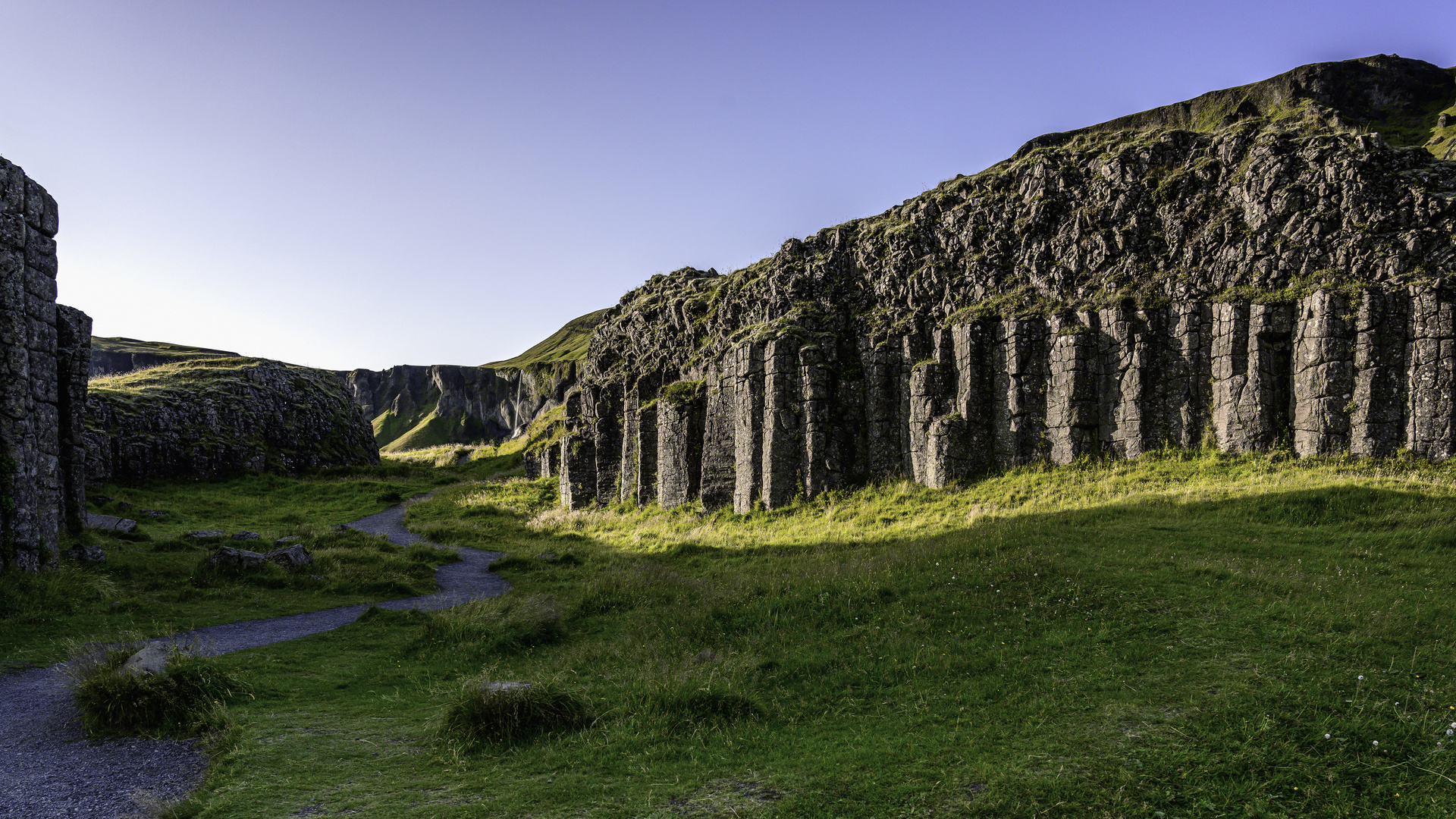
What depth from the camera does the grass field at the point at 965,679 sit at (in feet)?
27.2

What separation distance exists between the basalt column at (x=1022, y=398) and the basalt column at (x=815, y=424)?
854cm

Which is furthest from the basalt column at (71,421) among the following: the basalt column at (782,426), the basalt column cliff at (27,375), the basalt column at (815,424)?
the basalt column at (815,424)

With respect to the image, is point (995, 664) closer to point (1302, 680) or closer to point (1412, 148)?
point (1302, 680)

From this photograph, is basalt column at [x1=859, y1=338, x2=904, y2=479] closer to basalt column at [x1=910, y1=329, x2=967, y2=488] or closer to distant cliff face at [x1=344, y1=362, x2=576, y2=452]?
basalt column at [x1=910, y1=329, x2=967, y2=488]

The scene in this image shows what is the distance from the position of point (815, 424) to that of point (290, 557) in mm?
24543

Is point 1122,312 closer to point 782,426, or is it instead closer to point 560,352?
point 782,426

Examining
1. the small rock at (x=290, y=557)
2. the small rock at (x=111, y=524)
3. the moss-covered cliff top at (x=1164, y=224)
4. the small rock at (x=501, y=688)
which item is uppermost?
the moss-covered cliff top at (x=1164, y=224)

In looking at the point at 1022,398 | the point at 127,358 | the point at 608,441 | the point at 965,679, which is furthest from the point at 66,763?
the point at 127,358

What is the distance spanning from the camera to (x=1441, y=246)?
84.6 ft

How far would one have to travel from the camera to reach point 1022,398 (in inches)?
1267

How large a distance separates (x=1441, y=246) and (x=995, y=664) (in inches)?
1079

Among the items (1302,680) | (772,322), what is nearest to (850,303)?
(772,322)

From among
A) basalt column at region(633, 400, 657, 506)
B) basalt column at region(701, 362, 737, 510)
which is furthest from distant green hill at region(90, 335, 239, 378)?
basalt column at region(701, 362, 737, 510)

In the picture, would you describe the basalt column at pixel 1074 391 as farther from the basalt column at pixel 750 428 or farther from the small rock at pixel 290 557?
the small rock at pixel 290 557
